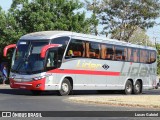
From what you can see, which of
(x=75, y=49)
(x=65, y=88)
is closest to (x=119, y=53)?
(x=75, y=49)

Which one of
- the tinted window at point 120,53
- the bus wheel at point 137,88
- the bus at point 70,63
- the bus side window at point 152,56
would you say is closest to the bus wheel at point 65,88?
the bus at point 70,63

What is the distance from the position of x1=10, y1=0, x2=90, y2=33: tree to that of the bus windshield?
12.1m

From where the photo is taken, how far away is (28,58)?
73.9 feet

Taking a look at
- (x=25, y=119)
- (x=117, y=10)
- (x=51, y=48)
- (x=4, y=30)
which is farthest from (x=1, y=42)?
(x=25, y=119)

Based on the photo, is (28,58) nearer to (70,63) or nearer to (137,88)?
(70,63)

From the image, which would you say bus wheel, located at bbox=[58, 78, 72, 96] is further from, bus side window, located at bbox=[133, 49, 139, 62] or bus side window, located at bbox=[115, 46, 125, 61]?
bus side window, located at bbox=[133, 49, 139, 62]

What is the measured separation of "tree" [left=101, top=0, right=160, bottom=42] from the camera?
4019 cm

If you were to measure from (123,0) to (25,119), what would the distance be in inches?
1175

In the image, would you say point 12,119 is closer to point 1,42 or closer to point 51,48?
point 51,48

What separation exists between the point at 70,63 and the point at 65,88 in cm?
137

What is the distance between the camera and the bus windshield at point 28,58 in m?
22.3

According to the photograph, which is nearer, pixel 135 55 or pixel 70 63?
pixel 70 63

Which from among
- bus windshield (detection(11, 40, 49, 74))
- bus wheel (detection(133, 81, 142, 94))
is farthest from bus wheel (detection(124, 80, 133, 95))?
bus windshield (detection(11, 40, 49, 74))

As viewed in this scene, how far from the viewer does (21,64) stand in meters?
22.7
